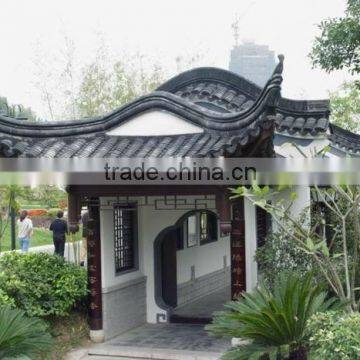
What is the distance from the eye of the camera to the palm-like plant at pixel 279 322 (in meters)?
5.85

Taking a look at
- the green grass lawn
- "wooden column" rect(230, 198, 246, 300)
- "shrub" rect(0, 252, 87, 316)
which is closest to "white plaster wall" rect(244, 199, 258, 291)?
"wooden column" rect(230, 198, 246, 300)

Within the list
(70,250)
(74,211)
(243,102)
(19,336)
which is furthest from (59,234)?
(19,336)

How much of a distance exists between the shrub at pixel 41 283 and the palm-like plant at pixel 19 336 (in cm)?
113

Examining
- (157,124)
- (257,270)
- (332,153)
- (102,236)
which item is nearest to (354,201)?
(257,270)

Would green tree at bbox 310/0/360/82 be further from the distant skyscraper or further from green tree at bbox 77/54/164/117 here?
the distant skyscraper

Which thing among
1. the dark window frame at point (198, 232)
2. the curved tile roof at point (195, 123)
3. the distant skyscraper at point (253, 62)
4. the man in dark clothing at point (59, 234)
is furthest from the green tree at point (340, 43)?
the distant skyscraper at point (253, 62)

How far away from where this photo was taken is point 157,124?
845 cm

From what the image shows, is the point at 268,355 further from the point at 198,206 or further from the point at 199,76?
the point at 199,76

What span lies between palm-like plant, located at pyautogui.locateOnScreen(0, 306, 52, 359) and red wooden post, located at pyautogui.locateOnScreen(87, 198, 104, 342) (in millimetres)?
1975

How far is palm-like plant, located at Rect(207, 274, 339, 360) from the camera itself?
5.85m

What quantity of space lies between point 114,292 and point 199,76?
4.05 metres

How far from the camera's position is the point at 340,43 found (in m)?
8.41

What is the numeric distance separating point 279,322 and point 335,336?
109cm

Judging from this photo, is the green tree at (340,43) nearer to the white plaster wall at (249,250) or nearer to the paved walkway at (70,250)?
the white plaster wall at (249,250)
